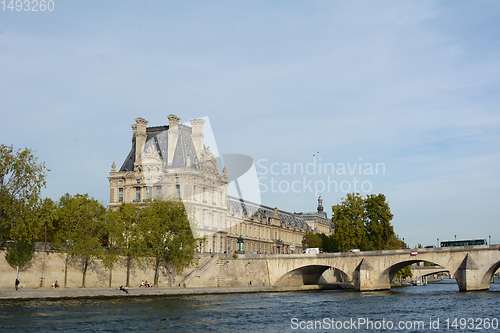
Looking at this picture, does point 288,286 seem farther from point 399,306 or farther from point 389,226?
point 399,306

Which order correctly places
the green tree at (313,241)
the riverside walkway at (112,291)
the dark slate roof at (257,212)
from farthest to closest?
the green tree at (313,241), the dark slate roof at (257,212), the riverside walkway at (112,291)

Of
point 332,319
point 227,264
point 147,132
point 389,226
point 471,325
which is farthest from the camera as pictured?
point 147,132

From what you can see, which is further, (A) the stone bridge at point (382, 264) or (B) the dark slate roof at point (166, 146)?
(B) the dark slate roof at point (166, 146)

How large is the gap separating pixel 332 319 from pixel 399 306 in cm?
1406

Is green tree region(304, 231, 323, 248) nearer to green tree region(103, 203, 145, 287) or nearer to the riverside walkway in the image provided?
the riverside walkway

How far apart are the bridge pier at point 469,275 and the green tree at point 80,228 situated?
4821 centimetres

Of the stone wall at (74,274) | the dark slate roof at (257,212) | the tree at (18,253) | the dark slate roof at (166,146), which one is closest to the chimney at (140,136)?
the dark slate roof at (166,146)

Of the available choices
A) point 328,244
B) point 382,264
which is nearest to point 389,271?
point 382,264

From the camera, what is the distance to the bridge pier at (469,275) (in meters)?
76.6

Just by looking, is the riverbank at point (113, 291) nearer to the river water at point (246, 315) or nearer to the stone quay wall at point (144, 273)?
the river water at point (246, 315)

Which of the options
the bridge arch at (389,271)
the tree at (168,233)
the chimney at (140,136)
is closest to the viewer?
the tree at (168,233)

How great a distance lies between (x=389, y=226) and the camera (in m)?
103

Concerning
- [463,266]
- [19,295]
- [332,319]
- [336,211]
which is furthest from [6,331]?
[336,211]

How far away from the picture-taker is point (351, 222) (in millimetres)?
103062
